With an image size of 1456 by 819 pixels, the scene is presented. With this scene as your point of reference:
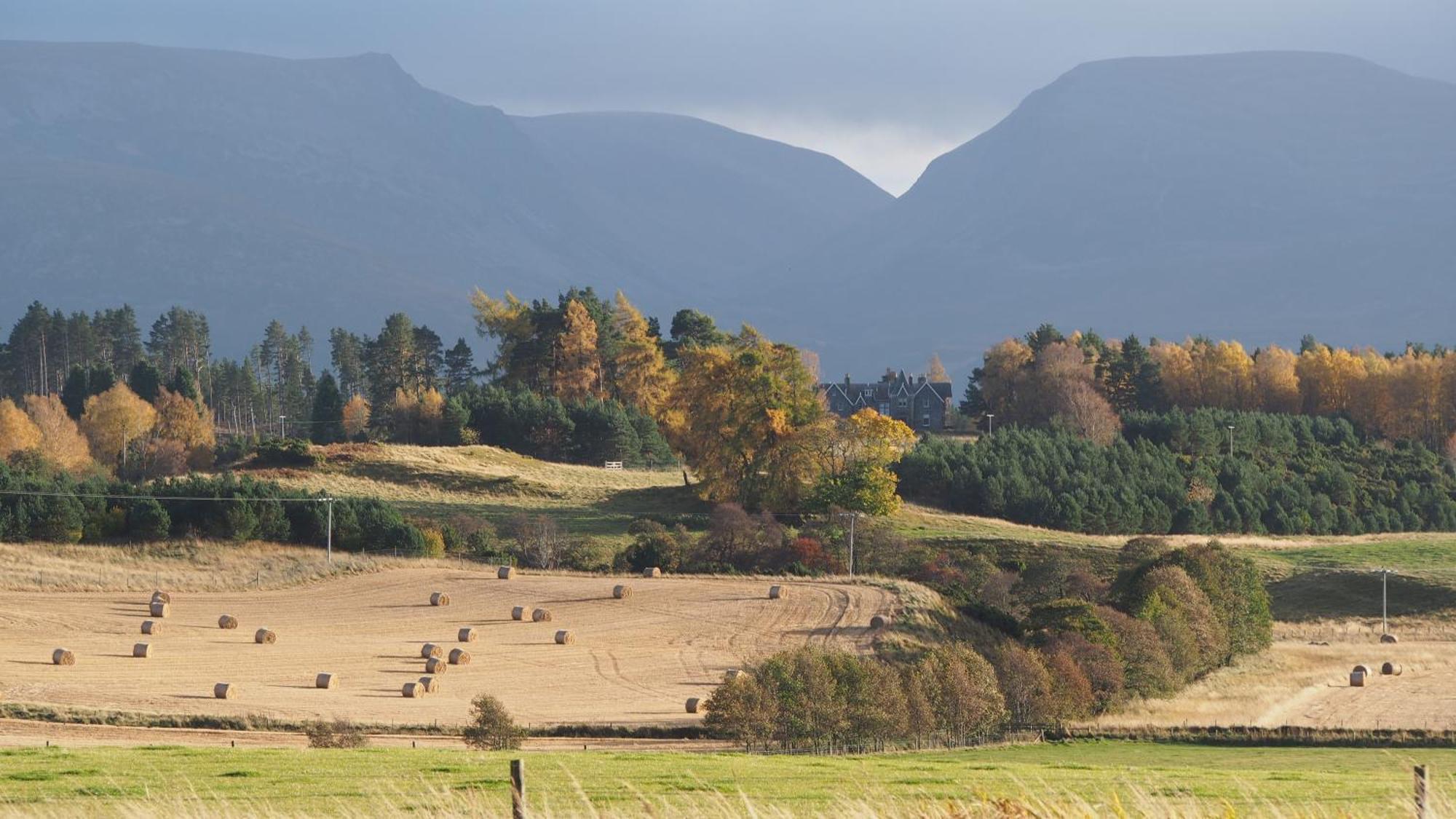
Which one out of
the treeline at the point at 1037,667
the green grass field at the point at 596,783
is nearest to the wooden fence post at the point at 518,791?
the green grass field at the point at 596,783

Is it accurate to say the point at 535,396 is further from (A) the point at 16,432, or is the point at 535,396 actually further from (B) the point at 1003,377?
(B) the point at 1003,377

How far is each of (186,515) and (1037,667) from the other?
4432cm

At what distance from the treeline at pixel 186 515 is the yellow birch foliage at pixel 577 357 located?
51649mm

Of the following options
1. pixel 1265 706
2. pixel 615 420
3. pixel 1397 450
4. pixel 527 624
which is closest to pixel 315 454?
pixel 615 420

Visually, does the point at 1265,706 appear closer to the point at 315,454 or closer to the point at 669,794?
the point at 669,794

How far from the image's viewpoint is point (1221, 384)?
14850 centimetres

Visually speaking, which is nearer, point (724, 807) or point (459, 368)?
point (724, 807)

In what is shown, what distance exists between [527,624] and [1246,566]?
32.5 m

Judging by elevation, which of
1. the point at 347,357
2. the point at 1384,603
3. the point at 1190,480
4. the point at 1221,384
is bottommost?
the point at 1384,603

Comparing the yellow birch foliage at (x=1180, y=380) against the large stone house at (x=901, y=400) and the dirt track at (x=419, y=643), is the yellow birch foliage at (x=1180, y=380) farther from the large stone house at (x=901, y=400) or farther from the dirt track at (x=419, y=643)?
the dirt track at (x=419, y=643)

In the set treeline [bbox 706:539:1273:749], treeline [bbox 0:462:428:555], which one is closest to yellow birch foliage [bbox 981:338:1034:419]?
treeline [bbox 706:539:1273:749]

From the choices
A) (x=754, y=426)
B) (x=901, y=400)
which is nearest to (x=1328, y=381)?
(x=901, y=400)

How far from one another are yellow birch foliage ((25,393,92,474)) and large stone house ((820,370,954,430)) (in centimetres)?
8739

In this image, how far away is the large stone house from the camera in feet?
618
